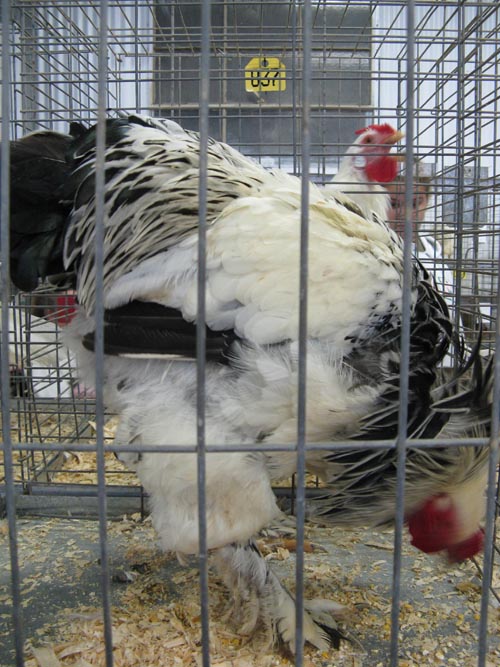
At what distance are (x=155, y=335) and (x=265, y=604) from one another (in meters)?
0.81

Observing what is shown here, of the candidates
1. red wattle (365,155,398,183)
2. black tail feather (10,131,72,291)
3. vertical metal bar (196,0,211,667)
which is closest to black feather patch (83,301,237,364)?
black tail feather (10,131,72,291)

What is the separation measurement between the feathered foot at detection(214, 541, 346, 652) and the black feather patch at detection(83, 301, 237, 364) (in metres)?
0.61

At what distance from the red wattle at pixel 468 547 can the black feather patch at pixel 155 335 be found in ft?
2.61

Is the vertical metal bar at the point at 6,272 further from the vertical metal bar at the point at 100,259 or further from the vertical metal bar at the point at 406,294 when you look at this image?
the vertical metal bar at the point at 406,294

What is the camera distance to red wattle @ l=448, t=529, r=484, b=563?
1396 millimetres

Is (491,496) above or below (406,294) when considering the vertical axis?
below

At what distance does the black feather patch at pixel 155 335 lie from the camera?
4.34 feet

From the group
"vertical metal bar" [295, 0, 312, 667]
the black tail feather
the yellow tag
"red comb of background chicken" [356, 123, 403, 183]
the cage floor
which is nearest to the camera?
"vertical metal bar" [295, 0, 312, 667]

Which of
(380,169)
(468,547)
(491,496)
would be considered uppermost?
(380,169)

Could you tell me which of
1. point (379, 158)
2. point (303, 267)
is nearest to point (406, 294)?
point (303, 267)

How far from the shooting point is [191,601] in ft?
5.31

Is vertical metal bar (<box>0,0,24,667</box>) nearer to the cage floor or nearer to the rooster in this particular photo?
the rooster

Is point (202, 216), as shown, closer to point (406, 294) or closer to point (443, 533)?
point (406, 294)

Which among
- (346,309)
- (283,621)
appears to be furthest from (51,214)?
(283,621)
